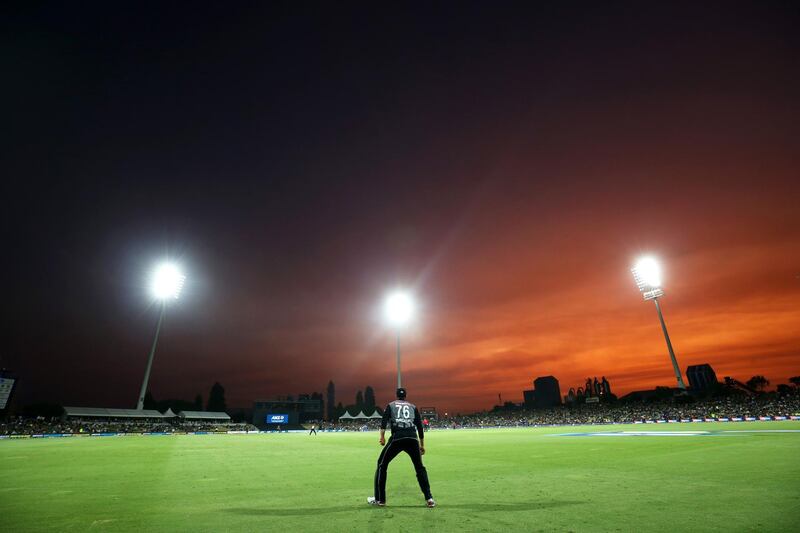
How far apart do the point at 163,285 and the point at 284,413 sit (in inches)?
2564

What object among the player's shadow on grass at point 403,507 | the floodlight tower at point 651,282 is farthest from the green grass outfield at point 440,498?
the floodlight tower at point 651,282

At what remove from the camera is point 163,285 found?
6097cm

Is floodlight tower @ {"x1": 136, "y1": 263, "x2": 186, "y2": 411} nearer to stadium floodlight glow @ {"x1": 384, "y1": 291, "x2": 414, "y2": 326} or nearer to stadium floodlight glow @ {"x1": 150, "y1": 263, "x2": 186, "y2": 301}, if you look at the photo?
stadium floodlight glow @ {"x1": 150, "y1": 263, "x2": 186, "y2": 301}

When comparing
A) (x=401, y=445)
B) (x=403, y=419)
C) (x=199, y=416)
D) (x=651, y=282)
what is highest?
(x=651, y=282)

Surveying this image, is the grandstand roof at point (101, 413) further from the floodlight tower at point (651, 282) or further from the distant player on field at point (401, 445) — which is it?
the floodlight tower at point (651, 282)

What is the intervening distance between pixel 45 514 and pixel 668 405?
95.0m

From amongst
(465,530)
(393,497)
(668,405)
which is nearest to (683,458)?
(393,497)

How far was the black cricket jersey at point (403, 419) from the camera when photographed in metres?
7.41

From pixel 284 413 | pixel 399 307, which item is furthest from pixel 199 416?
pixel 399 307

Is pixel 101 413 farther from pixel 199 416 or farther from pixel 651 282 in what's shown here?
pixel 651 282

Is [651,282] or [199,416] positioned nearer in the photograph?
[651,282]

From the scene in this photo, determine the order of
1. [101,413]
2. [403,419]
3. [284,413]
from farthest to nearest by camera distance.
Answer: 1. [284,413]
2. [101,413]
3. [403,419]

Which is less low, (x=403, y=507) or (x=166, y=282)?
(x=166, y=282)

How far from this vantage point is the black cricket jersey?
7.41 m
